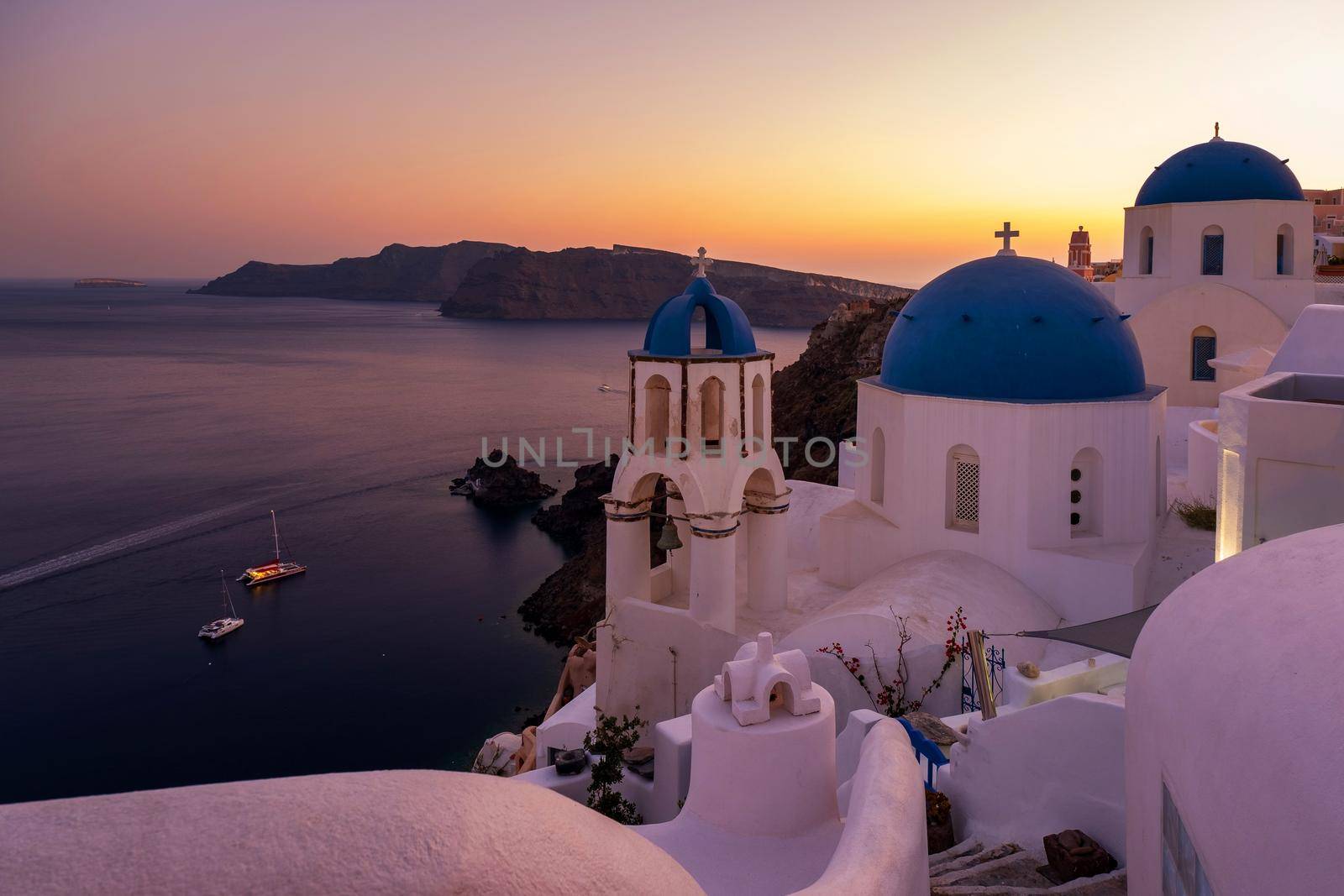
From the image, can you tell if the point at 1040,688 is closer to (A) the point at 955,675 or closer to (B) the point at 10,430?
(A) the point at 955,675

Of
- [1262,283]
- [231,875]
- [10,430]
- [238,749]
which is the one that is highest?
[1262,283]

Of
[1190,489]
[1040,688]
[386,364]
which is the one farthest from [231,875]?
[386,364]

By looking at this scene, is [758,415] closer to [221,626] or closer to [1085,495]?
[1085,495]

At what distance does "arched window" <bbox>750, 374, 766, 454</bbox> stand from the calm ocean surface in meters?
14.2

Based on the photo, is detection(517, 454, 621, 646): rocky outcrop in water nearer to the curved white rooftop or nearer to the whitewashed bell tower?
the whitewashed bell tower

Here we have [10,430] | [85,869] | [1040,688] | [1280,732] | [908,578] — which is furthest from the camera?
[10,430]

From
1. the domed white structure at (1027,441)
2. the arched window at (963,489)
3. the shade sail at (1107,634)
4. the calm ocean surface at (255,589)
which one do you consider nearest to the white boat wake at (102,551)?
the calm ocean surface at (255,589)

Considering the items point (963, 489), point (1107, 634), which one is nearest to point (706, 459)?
point (963, 489)

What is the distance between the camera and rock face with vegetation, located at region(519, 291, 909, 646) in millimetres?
34500

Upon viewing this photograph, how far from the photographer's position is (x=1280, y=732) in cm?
335

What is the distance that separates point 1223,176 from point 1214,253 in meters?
1.66

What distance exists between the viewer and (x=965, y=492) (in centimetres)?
1322

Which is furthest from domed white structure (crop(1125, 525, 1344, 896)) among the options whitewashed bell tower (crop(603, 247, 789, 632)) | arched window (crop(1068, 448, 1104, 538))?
arched window (crop(1068, 448, 1104, 538))

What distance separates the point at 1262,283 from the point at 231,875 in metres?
23.7
